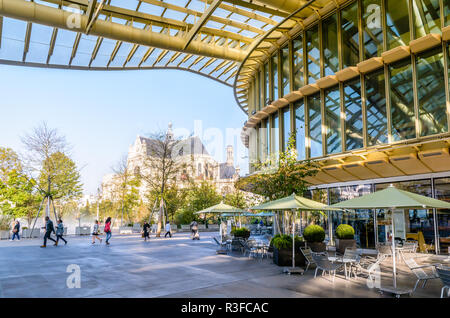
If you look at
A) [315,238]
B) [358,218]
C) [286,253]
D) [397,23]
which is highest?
[397,23]

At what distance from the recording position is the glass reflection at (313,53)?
18828 mm

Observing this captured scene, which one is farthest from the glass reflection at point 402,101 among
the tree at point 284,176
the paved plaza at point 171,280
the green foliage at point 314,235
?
the paved plaza at point 171,280

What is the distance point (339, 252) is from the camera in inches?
603

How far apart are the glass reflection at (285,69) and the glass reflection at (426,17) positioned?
755 cm

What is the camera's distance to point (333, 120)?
17.8 metres

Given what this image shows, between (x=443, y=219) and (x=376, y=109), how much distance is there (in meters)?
5.41

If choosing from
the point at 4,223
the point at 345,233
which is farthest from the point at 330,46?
the point at 4,223

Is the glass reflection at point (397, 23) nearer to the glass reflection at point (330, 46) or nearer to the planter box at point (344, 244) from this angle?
the glass reflection at point (330, 46)

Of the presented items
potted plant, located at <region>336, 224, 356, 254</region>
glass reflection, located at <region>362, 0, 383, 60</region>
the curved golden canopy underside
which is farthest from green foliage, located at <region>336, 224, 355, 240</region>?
the curved golden canopy underside

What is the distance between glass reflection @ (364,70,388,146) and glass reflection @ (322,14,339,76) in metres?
2.02

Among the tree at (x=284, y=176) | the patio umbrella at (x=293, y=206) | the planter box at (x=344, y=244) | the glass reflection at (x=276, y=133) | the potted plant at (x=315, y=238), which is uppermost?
the glass reflection at (x=276, y=133)

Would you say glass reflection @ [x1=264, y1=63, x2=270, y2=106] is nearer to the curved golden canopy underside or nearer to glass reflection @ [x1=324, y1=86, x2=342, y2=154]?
the curved golden canopy underside

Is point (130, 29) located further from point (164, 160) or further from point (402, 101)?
point (164, 160)

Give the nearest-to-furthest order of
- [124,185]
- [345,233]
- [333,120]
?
[345,233] → [333,120] → [124,185]
